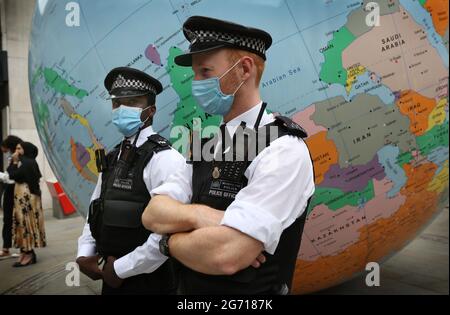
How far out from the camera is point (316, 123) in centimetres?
200

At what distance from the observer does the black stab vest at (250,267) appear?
4.19ft

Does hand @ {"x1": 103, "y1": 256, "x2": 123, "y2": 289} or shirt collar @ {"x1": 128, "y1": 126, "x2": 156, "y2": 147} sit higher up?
shirt collar @ {"x1": 128, "y1": 126, "x2": 156, "y2": 147}

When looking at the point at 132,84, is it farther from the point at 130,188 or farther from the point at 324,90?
the point at 324,90

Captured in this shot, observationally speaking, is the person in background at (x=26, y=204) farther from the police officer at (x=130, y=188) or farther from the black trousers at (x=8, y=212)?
the police officer at (x=130, y=188)

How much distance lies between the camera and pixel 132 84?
197cm

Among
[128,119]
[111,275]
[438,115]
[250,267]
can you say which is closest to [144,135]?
[128,119]

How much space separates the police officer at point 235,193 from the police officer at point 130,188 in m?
0.44

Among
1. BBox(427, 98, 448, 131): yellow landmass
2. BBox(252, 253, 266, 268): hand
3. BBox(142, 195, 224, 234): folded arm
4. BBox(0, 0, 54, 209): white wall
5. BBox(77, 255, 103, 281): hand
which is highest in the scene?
BBox(0, 0, 54, 209): white wall

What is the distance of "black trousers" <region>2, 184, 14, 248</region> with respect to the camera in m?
3.93

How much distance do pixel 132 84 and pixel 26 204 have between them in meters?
2.55

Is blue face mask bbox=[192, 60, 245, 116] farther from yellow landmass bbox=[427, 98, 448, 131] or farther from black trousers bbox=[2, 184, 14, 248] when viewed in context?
black trousers bbox=[2, 184, 14, 248]

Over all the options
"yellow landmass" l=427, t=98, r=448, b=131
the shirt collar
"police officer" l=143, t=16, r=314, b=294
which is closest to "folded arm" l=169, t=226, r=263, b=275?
"police officer" l=143, t=16, r=314, b=294

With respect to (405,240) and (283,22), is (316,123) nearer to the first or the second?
(283,22)

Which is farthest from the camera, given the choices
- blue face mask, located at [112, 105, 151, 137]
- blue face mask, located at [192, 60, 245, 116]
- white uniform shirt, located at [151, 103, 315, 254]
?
blue face mask, located at [112, 105, 151, 137]
